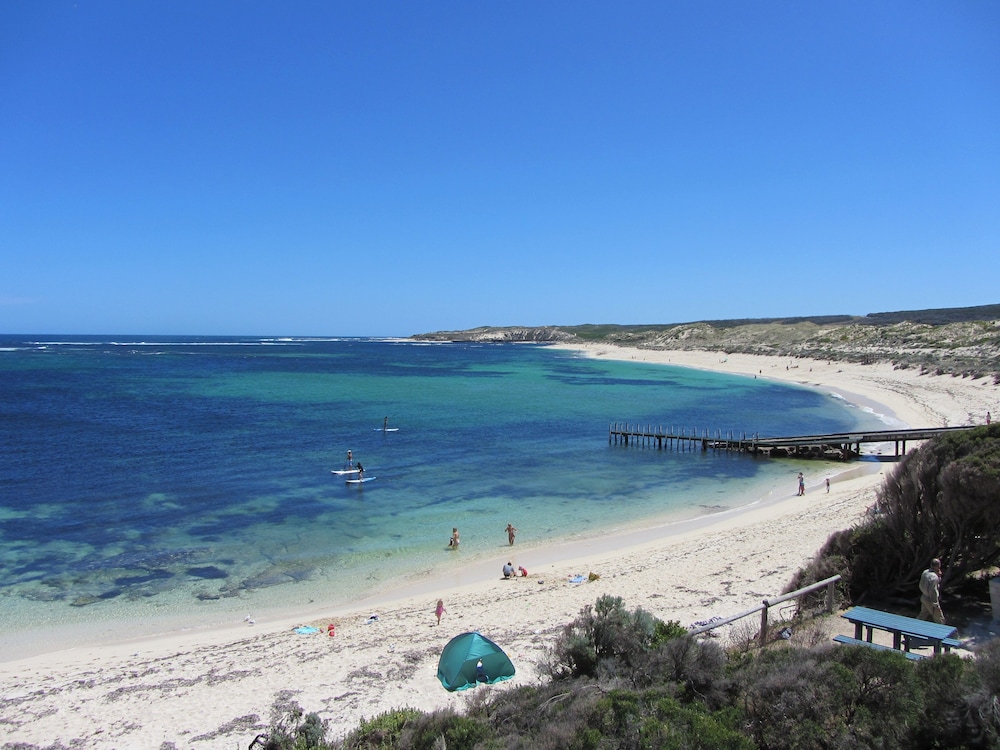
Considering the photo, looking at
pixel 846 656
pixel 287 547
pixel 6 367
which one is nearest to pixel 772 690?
pixel 846 656

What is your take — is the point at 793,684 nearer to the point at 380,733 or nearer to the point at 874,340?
the point at 380,733

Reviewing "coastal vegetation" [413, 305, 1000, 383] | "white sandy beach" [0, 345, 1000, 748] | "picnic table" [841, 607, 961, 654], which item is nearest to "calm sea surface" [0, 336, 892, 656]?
"white sandy beach" [0, 345, 1000, 748]

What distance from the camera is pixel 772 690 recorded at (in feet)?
20.4

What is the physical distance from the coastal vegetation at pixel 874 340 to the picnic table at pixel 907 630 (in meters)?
52.3

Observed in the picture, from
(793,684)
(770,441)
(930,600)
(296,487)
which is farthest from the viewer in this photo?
(770,441)

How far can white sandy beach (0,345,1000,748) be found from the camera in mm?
9664

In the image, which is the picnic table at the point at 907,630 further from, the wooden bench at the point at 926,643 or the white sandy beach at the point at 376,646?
the white sandy beach at the point at 376,646

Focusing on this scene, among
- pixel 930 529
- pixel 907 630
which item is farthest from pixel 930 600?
pixel 930 529

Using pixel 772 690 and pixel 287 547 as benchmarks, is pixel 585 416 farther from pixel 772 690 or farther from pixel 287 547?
pixel 772 690

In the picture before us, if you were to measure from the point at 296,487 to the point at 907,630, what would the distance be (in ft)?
77.2

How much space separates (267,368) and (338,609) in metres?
91.0

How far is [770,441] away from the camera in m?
35.9

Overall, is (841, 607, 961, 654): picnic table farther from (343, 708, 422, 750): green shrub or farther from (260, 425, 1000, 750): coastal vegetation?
(343, 708, 422, 750): green shrub

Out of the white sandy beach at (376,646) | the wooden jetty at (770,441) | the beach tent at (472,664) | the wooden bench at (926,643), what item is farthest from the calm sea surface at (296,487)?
the wooden bench at (926,643)
